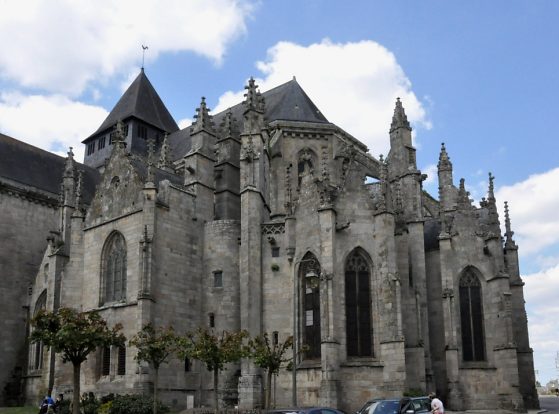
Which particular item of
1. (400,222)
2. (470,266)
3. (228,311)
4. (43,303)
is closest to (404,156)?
(400,222)

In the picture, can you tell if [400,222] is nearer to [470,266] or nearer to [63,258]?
[470,266]

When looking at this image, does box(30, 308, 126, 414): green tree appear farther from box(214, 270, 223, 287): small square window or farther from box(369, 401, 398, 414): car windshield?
box(369, 401, 398, 414): car windshield

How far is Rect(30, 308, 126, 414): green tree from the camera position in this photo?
2252 cm

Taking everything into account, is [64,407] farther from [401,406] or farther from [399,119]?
[399,119]

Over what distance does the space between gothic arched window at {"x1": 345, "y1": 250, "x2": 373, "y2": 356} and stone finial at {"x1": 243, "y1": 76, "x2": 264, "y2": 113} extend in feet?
31.8

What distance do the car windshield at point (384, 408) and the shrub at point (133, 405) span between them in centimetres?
1092

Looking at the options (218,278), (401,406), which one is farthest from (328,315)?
(401,406)

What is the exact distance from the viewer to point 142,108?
53062mm

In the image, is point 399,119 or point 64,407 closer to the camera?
point 64,407

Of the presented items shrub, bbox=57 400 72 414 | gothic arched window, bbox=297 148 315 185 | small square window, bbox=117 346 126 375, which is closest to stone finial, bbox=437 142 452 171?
gothic arched window, bbox=297 148 315 185

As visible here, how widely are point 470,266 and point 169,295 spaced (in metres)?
14.7

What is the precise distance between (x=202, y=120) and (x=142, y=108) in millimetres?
21410

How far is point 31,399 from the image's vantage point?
3300 centimetres

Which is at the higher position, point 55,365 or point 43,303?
point 43,303
